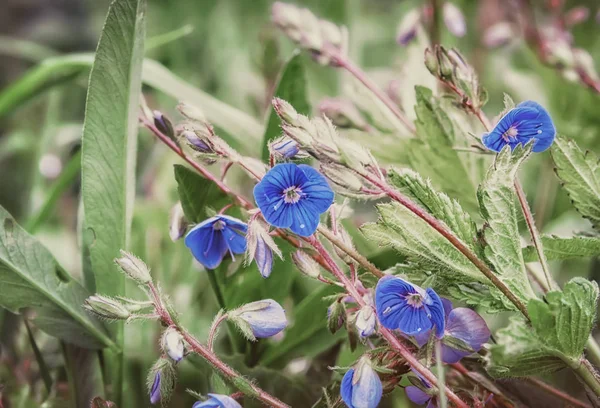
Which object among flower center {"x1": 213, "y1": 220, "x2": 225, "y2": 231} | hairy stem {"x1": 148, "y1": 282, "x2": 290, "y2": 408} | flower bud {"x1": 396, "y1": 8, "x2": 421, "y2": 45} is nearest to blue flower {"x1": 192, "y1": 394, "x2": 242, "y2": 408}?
hairy stem {"x1": 148, "y1": 282, "x2": 290, "y2": 408}

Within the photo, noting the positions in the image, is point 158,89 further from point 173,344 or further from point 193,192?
point 173,344

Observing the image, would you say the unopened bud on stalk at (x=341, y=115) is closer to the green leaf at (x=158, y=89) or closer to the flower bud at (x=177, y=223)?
the green leaf at (x=158, y=89)

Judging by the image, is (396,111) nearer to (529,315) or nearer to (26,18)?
(529,315)

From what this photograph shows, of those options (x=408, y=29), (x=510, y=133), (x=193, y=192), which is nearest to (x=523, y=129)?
(x=510, y=133)

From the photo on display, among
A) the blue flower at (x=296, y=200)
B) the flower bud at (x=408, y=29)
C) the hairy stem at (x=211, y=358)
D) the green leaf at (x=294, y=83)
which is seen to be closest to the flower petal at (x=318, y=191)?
the blue flower at (x=296, y=200)

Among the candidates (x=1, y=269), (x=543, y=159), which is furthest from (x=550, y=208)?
(x=1, y=269)

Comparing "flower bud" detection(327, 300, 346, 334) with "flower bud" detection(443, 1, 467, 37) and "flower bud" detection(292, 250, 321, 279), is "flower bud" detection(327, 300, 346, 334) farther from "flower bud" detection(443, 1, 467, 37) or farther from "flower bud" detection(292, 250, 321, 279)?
"flower bud" detection(443, 1, 467, 37)
